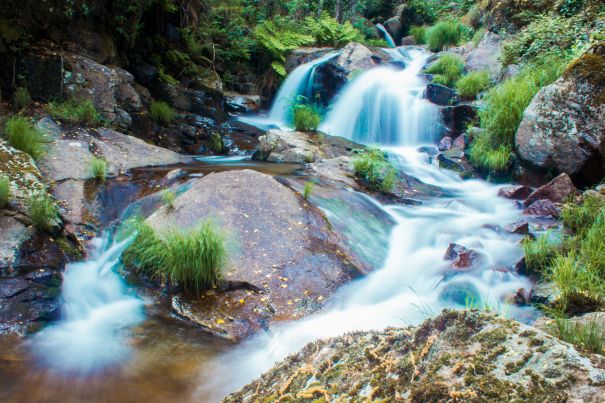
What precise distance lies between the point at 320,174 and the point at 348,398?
5975mm

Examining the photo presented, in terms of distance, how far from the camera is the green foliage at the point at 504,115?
321 inches

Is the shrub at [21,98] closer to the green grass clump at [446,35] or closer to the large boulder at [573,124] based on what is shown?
the large boulder at [573,124]

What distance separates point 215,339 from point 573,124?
21.4 feet

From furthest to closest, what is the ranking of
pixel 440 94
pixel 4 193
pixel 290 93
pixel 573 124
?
pixel 290 93 → pixel 440 94 → pixel 573 124 → pixel 4 193

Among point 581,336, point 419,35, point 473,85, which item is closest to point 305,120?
point 473,85

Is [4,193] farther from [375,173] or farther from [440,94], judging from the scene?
[440,94]

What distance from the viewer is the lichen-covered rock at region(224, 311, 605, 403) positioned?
4.42 feet

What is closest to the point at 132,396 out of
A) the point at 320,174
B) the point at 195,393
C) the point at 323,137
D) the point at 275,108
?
the point at 195,393

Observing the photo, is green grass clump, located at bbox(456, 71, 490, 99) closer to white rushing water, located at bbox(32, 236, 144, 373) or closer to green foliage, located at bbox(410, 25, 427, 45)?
white rushing water, located at bbox(32, 236, 144, 373)

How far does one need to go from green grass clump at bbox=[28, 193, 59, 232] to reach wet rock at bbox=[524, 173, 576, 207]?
20.9 ft

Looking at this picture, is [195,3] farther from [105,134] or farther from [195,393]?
[195,393]

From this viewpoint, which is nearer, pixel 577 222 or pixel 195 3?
pixel 577 222

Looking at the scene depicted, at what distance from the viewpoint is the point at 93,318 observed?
4.12 m

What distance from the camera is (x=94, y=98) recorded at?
832 cm
